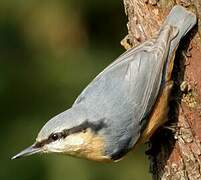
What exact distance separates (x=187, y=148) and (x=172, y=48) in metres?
0.60

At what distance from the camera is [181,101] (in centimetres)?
507

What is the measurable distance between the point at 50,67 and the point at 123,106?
2695 mm

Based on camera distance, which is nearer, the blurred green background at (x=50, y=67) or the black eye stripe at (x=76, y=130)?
the black eye stripe at (x=76, y=130)

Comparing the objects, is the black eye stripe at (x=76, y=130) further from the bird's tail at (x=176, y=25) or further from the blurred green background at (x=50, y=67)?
the blurred green background at (x=50, y=67)

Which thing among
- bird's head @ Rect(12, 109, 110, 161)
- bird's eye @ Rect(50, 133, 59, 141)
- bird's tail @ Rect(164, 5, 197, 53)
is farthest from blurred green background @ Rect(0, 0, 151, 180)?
bird's tail @ Rect(164, 5, 197, 53)

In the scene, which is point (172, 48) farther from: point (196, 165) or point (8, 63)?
point (8, 63)

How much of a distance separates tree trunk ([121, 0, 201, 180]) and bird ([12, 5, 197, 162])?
0.05 metres

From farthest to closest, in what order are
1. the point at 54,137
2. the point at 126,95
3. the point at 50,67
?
the point at 50,67, the point at 126,95, the point at 54,137

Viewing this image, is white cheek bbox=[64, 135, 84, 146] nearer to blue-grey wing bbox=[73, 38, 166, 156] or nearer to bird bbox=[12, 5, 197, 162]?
bird bbox=[12, 5, 197, 162]

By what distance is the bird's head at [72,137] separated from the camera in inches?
193

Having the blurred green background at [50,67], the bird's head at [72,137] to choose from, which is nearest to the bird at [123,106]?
the bird's head at [72,137]

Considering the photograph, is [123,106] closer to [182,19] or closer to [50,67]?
[182,19]

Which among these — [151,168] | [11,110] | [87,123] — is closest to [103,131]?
[87,123]

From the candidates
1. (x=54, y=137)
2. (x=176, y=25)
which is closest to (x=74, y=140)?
(x=54, y=137)
